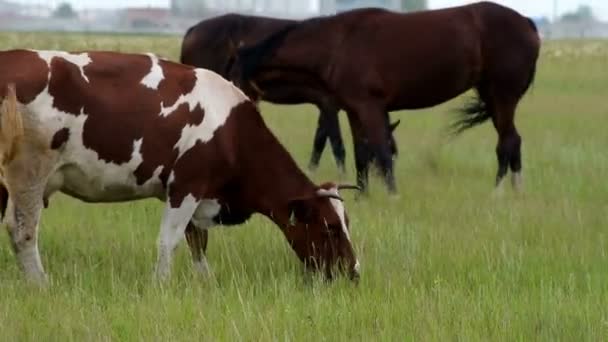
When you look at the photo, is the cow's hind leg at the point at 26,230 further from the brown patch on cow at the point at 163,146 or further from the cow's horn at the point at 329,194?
the cow's horn at the point at 329,194

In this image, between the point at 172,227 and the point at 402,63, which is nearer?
the point at 172,227

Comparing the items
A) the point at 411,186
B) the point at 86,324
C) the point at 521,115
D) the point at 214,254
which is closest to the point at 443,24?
the point at 411,186

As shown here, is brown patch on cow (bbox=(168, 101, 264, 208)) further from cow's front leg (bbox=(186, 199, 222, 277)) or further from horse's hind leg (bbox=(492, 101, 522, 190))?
horse's hind leg (bbox=(492, 101, 522, 190))

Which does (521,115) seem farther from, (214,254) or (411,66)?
(214,254)

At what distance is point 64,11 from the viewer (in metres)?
108

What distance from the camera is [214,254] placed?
8.33m

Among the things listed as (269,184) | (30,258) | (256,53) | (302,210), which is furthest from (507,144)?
(30,258)

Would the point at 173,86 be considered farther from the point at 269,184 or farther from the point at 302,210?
the point at 302,210

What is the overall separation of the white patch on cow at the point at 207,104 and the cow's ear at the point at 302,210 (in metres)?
0.68

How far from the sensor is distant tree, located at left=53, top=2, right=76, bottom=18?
102631 mm

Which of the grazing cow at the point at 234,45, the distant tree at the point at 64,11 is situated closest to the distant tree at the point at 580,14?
the distant tree at the point at 64,11

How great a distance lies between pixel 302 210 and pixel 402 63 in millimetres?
4976

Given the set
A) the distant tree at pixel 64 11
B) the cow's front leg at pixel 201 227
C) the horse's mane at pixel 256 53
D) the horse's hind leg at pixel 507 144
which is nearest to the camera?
the cow's front leg at pixel 201 227

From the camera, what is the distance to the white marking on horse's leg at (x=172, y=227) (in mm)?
7406
